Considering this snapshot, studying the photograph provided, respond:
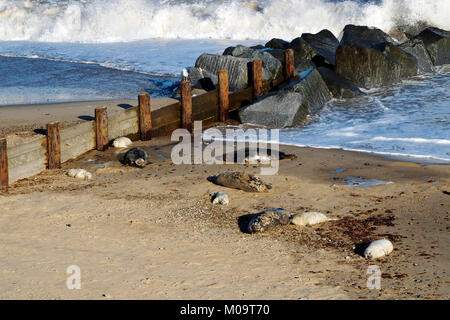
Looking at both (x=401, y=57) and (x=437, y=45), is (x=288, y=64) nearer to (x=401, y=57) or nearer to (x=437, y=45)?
(x=401, y=57)

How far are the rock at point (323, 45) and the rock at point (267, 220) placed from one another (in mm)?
10286

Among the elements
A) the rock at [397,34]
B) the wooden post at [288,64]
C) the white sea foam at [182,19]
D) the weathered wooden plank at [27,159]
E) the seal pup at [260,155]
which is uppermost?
the white sea foam at [182,19]

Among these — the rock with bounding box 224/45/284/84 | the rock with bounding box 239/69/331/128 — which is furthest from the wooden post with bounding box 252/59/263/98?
the rock with bounding box 239/69/331/128

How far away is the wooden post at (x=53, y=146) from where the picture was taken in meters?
9.20

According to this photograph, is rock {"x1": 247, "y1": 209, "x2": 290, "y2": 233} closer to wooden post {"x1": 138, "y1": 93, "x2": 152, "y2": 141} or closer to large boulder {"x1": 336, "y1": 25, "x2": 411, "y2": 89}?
wooden post {"x1": 138, "y1": 93, "x2": 152, "y2": 141}

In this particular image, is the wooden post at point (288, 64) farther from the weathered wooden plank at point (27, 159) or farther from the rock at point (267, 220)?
the rock at point (267, 220)

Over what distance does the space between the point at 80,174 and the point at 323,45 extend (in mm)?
11028

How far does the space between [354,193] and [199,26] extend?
1978 cm

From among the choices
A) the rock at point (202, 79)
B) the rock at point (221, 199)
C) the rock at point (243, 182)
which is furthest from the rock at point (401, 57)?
the rock at point (221, 199)

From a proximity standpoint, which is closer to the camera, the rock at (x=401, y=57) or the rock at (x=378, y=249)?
the rock at (x=378, y=249)

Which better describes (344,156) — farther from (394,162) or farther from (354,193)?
(354,193)

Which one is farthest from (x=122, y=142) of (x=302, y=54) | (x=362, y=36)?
(x=362, y=36)

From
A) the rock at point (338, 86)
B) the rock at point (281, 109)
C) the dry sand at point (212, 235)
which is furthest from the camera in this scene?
the rock at point (338, 86)

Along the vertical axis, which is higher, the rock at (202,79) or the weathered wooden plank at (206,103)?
the rock at (202,79)
